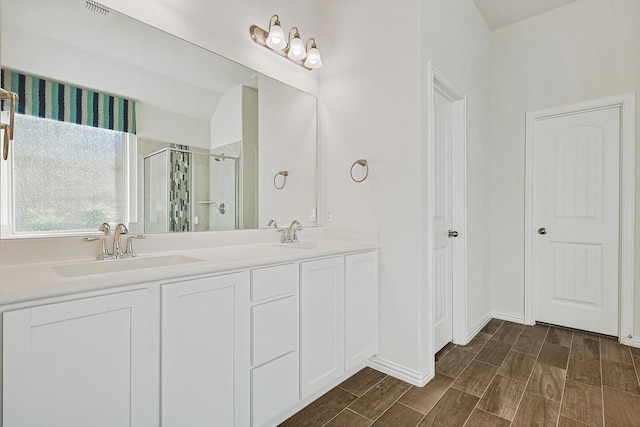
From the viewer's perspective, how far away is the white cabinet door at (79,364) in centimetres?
86

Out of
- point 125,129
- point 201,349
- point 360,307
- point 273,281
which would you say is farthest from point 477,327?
point 125,129

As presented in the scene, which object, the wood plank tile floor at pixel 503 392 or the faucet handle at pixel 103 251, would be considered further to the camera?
the wood plank tile floor at pixel 503 392

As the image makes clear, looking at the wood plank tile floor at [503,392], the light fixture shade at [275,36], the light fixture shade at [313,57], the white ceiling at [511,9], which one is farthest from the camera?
the white ceiling at [511,9]

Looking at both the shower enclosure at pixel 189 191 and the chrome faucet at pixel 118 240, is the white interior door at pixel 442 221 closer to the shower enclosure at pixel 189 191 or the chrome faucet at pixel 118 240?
the shower enclosure at pixel 189 191

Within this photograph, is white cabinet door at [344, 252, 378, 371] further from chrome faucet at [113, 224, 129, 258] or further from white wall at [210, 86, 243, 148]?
chrome faucet at [113, 224, 129, 258]

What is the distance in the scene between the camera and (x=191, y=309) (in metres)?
1.18

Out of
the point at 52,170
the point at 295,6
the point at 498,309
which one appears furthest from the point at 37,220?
the point at 498,309

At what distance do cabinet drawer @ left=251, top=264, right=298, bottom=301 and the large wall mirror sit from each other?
611mm

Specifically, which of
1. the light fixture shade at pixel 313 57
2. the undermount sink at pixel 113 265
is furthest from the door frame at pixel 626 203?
the undermount sink at pixel 113 265

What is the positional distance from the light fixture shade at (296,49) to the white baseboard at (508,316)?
3.04 metres

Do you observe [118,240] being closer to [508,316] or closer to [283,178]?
[283,178]

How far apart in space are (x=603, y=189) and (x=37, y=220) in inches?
151

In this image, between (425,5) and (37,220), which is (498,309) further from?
(37,220)

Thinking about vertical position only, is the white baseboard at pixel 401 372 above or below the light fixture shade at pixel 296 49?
below
